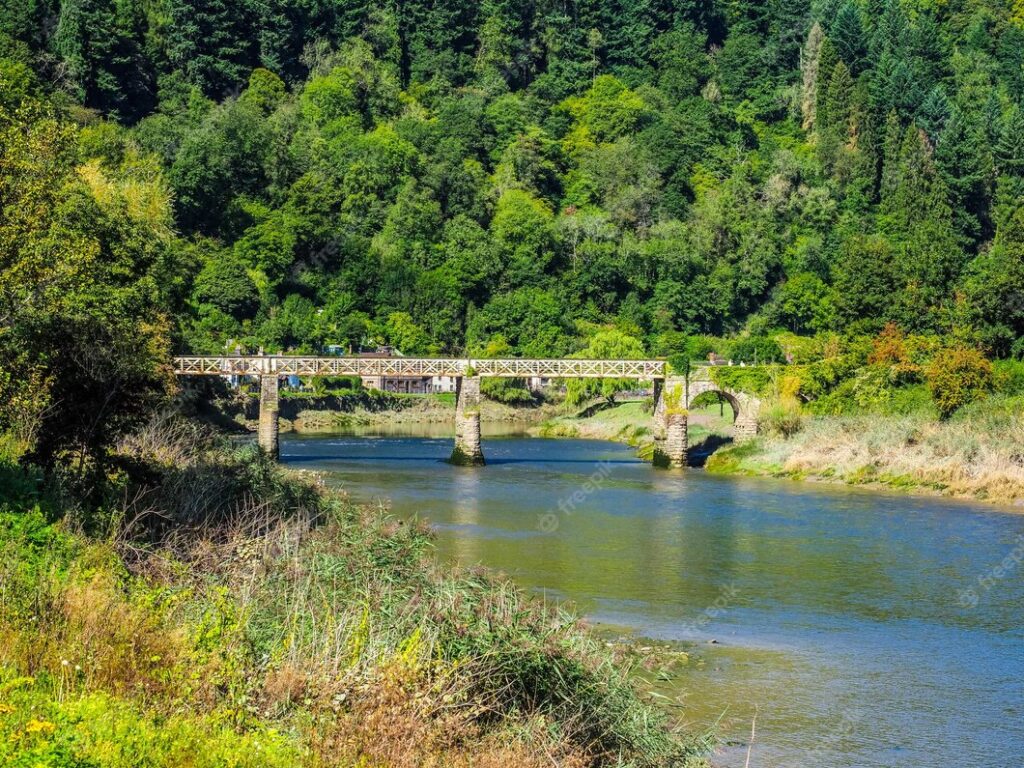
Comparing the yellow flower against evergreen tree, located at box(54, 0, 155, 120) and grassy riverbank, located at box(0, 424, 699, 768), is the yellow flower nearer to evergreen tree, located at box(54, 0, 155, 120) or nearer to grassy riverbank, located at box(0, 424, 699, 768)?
grassy riverbank, located at box(0, 424, 699, 768)

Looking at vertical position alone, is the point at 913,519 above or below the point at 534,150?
below

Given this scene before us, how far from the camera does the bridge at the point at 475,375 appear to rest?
66.3 m

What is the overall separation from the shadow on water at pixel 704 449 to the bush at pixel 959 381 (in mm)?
11707

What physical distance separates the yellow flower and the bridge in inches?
2027

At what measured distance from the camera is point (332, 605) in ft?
64.4

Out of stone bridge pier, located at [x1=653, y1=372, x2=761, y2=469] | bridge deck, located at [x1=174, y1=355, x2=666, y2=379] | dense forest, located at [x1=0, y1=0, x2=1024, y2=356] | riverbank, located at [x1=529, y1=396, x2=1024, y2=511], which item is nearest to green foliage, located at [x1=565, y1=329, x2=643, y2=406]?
dense forest, located at [x1=0, y1=0, x2=1024, y2=356]

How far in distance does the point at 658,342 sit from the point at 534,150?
36.6 m

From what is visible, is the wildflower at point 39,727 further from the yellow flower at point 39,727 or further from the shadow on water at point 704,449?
the shadow on water at point 704,449

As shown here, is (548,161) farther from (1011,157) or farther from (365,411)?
(365,411)

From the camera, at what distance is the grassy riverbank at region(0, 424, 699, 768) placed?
14.3 meters

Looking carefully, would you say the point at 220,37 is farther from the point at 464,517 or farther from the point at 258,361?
the point at 464,517

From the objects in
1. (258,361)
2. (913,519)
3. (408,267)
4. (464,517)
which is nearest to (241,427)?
(258,361)

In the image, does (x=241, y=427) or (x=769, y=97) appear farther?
(x=769, y=97)

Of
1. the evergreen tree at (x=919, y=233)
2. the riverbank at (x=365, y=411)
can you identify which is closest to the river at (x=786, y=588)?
the evergreen tree at (x=919, y=233)
